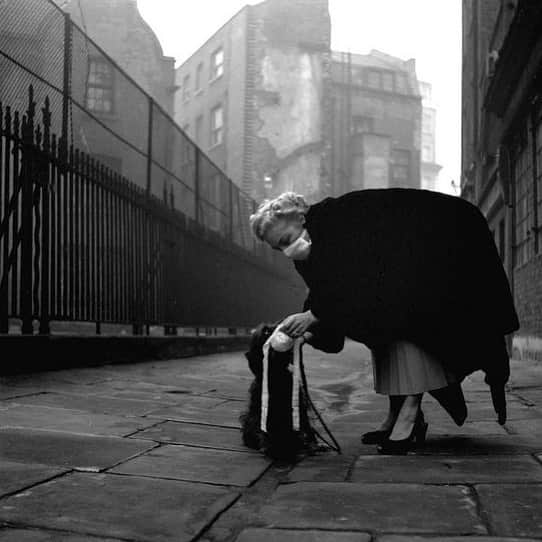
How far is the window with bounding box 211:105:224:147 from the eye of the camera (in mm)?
34562

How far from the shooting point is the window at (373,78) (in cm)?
4216

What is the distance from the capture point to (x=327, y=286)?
3.24 meters

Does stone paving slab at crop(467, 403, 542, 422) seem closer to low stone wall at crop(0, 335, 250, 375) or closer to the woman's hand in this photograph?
the woman's hand

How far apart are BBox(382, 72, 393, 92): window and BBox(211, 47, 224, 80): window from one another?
11.2 meters

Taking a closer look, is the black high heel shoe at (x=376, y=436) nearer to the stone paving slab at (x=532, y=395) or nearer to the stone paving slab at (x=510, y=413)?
the stone paving slab at (x=510, y=413)

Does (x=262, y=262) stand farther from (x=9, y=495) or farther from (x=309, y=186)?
(x=309, y=186)

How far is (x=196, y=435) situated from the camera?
3.69 metres

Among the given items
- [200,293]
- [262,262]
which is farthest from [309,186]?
[200,293]

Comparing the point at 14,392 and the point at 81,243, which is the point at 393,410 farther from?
the point at 81,243

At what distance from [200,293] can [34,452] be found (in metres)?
9.33

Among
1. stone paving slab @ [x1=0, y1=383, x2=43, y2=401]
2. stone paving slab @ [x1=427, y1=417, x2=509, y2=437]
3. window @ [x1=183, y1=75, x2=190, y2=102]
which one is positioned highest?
window @ [x1=183, y1=75, x2=190, y2=102]

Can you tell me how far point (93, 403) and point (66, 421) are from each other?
81 centimetres

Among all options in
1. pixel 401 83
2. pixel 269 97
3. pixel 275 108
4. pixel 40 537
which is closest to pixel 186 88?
pixel 269 97

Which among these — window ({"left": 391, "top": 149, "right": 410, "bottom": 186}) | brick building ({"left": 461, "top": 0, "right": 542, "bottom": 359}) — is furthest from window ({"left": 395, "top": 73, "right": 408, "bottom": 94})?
brick building ({"left": 461, "top": 0, "right": 542, "bottom": 359})
